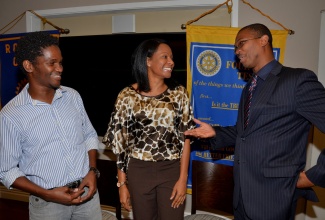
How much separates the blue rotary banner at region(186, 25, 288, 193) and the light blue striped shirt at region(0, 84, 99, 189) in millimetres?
1664

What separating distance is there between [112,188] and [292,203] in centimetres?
153

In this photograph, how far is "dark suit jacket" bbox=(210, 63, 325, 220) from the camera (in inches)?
66.3

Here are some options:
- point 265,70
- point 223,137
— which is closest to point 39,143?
point 223,137

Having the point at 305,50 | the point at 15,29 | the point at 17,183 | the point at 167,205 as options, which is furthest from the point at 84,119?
the point at 15,29

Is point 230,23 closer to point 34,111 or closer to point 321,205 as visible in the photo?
point 321,205

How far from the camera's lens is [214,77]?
117 inches

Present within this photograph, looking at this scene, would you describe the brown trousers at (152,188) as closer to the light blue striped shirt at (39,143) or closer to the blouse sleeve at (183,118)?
the blouse sleeve at (183,118)

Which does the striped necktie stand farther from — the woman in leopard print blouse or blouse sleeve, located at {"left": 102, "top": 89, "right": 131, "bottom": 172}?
blouse sleeve, located at {"left": 102, "top": 89, "right": 131, "bottom": 172}

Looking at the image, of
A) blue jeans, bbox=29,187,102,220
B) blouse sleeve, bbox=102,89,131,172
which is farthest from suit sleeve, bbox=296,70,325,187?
blue jeans, bbox=29,187,102,220

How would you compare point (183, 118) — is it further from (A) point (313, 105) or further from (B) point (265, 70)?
(A) point (313, 105)

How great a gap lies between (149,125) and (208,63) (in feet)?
4.28

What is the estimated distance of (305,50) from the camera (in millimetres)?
2881

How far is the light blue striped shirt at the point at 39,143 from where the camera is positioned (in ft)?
4.82

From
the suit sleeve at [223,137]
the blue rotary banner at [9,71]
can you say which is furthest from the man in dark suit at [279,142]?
the blue rotary banner at [9,71]
